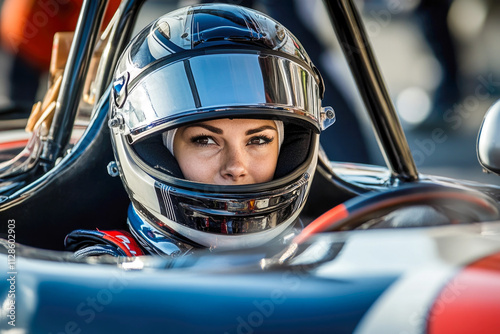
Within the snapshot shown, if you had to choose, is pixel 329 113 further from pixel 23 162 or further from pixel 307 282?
pixel 23 162

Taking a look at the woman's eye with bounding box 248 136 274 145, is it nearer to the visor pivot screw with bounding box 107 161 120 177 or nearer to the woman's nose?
the woman's nose

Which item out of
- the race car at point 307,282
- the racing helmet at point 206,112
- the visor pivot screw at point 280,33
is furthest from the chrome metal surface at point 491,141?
the visor pivot screw at point 280,33

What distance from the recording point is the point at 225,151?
111 cm

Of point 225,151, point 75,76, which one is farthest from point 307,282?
point 75,76

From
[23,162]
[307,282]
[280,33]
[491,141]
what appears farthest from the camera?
[23,162]

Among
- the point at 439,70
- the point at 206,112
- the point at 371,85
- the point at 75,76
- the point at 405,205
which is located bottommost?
the point at 439,70

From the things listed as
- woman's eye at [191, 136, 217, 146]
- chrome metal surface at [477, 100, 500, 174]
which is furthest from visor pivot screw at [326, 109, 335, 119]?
chrome metal surface at [477, 100, 500, 174]

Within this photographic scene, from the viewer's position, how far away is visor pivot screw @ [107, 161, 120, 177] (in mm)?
1231

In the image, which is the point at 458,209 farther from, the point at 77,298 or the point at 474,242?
the point at 77,298

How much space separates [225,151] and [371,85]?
2.17 ft

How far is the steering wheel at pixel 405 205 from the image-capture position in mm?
928

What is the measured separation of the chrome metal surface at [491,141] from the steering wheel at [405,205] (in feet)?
0.28

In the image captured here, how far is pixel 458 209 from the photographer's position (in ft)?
3.28

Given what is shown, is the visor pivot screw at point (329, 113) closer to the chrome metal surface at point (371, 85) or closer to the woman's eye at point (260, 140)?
the woman's eye at point (260, 140)
